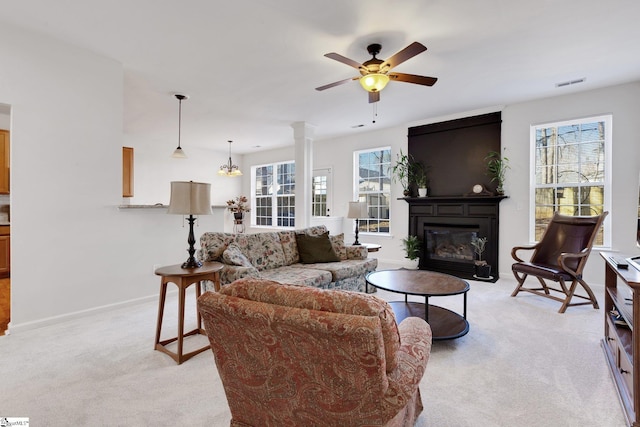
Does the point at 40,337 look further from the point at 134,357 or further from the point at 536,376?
the point at 536,376

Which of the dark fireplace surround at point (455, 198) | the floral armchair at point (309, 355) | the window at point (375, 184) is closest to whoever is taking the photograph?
the floral armchair at point (309, 355)

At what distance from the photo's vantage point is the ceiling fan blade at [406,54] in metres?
2.36

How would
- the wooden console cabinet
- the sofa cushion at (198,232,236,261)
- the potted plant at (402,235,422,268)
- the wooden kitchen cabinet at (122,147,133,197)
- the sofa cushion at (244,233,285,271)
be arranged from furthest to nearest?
the wooden kitchen cabinet at (122,147,133,197) → the potted plant at (402,235,422,268) → the sofa cushion at (244,233,285,271) → the sofa cushion at (198,232,236,261) → the wooden console cabinet

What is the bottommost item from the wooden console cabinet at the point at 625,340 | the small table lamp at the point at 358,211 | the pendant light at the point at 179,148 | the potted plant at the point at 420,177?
the wooden console cabinet at the point at 625,340

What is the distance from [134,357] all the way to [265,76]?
122 inches

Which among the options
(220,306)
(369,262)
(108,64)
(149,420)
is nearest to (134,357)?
(149,420)

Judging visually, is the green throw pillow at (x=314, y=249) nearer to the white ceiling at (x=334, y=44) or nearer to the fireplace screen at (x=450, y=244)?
the white ceiling at (x=334, y=44)

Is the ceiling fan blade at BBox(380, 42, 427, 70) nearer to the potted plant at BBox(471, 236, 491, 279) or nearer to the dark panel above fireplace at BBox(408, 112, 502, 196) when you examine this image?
the dark panel above fireplace at BBox(408, 112, 502, 196)

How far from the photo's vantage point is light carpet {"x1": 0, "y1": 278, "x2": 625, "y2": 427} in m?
1.66

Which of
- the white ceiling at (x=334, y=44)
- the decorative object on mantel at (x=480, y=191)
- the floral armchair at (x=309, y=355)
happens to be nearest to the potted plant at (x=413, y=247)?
the decorative object on mantel at (x=480, y=191)

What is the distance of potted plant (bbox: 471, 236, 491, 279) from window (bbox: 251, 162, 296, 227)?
14.0 feet

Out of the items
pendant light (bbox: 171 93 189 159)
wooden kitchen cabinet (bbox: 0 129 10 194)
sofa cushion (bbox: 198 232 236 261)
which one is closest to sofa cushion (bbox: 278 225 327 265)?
sofa cushion (bbox: 198 232 236 261)

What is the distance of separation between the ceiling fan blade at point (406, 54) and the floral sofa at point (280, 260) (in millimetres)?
2081

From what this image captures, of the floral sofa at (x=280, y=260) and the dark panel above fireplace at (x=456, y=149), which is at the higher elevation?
the dark panel above fireplace at (x=456, y=149)
